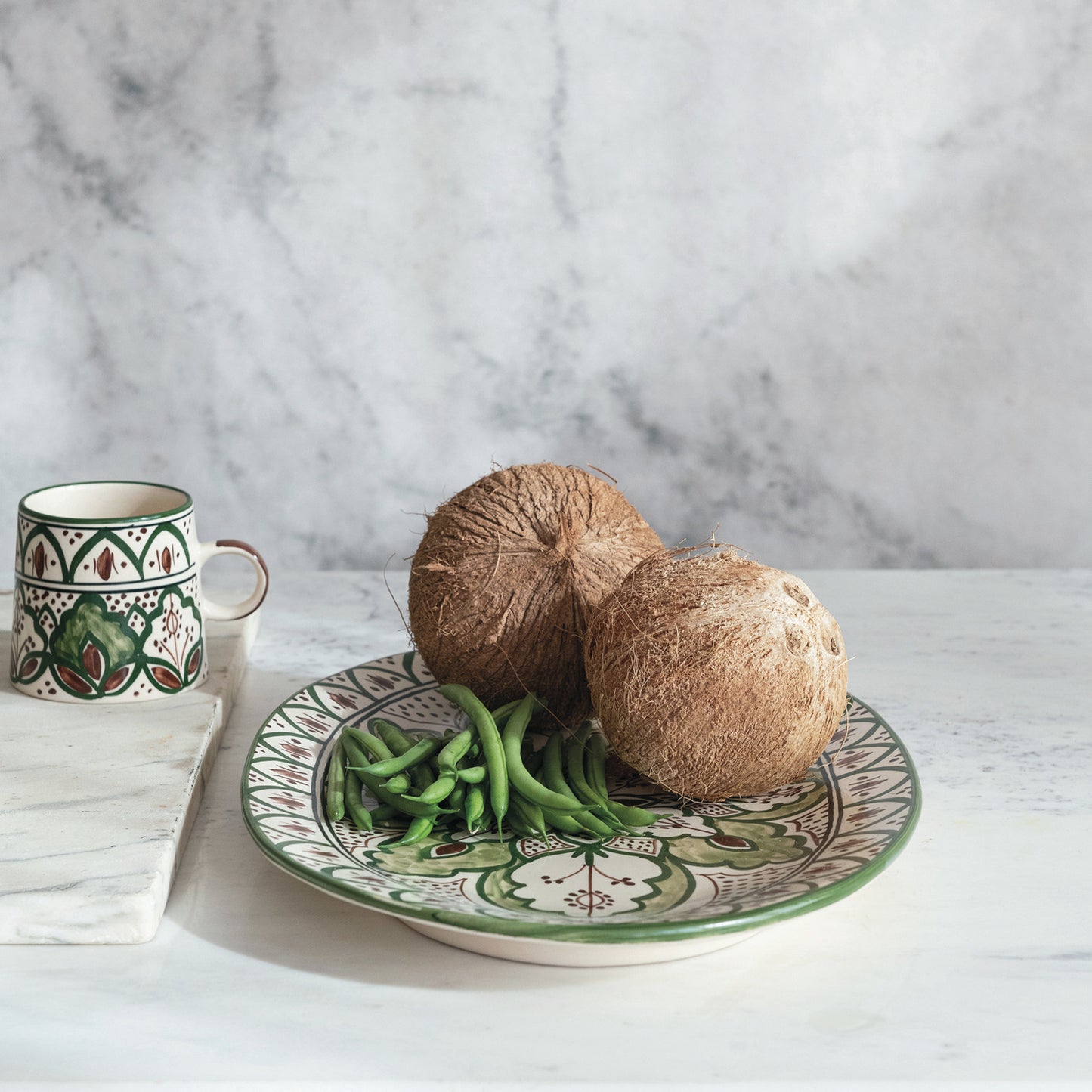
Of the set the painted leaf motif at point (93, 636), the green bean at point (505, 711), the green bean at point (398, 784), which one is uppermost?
the painted leaf motif at point (93, 636)

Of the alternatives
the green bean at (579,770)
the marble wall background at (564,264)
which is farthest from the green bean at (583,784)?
the marble wall background at (564,264)

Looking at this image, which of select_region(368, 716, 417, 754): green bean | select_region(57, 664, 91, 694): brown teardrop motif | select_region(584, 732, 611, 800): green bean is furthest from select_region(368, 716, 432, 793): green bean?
select_region(57, 664, 91, 694): brown teardrop motif

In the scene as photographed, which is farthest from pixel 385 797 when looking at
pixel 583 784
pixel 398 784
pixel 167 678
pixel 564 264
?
pixel 564 264

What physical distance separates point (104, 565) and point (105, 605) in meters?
0.03

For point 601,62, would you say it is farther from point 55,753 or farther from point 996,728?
point 55,753

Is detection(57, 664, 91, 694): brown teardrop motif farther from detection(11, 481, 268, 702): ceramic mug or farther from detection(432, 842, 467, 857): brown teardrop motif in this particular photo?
detection(432, 842, 467, 857): brown teardrop motif

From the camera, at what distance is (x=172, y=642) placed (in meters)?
0.87

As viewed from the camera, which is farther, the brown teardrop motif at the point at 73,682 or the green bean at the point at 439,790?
the brown teardrop motif at the point at 73,682

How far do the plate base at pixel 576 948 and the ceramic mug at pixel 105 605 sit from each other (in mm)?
363

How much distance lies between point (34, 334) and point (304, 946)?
105 cm

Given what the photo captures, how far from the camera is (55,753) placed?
0.79 metres

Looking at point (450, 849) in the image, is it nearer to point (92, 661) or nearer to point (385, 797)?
point (385, 797)

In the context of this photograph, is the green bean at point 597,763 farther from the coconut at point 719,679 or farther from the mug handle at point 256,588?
the mug handle at point 256,588

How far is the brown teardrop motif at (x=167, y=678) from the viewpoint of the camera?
2.86 ft
